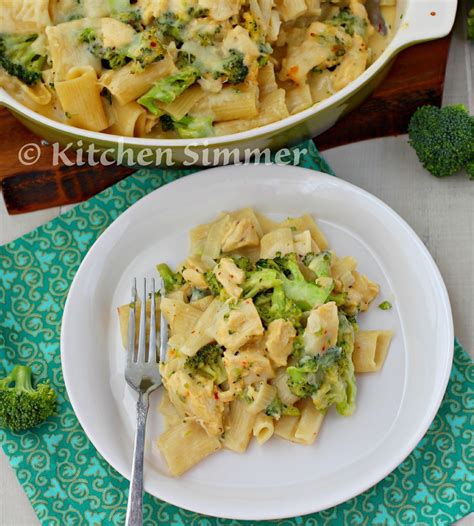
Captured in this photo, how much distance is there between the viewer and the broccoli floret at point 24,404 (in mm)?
2971

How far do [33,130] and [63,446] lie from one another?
1142mm

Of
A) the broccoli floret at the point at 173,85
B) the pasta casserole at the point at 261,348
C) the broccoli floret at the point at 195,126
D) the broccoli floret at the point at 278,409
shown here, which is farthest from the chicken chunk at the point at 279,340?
the broccoli floret at the point at 173,85

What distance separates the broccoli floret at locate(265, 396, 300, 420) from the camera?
2738 millimetres

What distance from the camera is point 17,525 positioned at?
3.02 m

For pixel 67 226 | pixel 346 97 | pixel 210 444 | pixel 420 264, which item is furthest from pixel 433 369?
pixel 67 226

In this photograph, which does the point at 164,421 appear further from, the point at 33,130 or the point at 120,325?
the point at 33,130

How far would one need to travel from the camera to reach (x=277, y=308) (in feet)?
9.08

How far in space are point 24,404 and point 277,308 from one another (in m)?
0.96

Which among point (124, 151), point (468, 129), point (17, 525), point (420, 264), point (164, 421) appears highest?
point (124, 151)

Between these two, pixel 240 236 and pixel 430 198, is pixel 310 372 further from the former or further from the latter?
pixel 430 198

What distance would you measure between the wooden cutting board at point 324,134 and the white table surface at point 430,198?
0.17 feet

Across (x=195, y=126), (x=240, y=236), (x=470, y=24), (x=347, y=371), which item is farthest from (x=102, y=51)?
(x=470, y=24)

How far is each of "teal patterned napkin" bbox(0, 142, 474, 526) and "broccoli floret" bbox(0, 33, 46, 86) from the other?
1.92 ft

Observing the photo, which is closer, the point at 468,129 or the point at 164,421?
the point at 164,421
